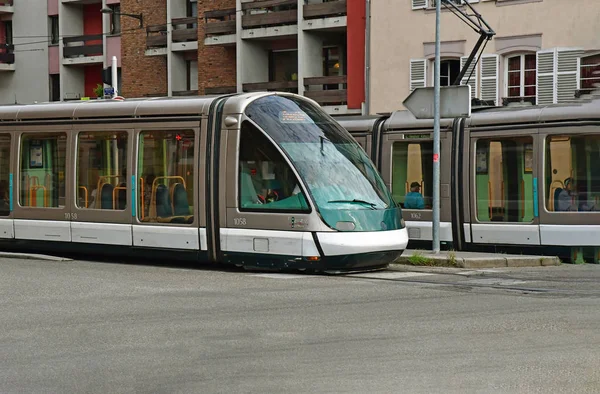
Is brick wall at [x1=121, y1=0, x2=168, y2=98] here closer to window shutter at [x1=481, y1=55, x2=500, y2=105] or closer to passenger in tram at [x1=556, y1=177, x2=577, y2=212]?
window shutter at [x1=481, y1=55, x2=500, y2=105]

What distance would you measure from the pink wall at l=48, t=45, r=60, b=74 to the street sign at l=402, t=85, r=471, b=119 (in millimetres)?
30988

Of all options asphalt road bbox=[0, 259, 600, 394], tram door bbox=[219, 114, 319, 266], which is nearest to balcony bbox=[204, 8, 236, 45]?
tram door bbox=[219, 114, 319, 266]

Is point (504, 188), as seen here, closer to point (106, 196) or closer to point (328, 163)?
point (328, 163)

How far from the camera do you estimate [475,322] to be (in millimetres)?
10258

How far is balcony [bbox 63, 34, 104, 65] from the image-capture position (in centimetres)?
4475

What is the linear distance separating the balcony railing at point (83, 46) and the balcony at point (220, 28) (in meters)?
7.00

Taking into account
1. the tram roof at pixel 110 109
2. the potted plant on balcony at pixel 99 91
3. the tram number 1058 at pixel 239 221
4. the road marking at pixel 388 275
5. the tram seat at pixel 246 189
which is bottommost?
the road marking at pixel 388 275

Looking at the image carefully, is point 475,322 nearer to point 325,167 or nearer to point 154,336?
point 154,336

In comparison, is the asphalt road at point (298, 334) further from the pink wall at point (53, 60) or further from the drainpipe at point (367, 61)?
the pink wall at point (53, 60)

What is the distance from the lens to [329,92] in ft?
117

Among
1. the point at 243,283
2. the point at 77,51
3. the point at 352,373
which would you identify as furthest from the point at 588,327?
the point at 77,51

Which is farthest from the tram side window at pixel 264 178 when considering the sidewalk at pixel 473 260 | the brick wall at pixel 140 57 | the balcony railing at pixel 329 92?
the brick wall at pixel 140 57

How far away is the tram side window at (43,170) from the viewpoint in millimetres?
17609

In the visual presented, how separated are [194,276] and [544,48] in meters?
17.7
